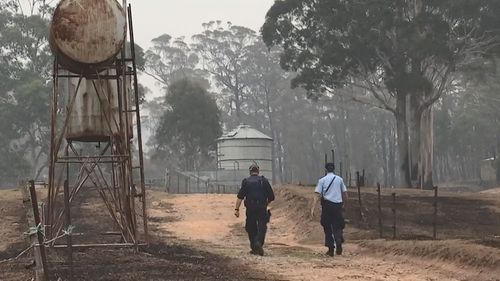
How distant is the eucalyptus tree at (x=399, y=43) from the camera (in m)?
37.2

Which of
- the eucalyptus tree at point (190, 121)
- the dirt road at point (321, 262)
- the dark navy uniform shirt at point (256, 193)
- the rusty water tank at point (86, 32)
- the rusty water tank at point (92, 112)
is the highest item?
the eucalyptus tree at point (190, 121)

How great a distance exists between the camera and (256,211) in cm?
1258

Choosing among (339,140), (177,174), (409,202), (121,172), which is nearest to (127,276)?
(121,172)

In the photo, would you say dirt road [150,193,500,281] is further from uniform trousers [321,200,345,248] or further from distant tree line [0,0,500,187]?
distant tree line [0,0,500,187]

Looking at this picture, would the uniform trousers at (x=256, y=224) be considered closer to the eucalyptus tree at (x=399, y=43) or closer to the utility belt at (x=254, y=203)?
the utility belt at (x=254, y=203)

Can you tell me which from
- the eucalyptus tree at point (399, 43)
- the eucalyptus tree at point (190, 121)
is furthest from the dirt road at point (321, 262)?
the eucalyptus tree at point (190, 121)

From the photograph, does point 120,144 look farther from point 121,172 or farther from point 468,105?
point 468,105

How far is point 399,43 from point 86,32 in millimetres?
27807

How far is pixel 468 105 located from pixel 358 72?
35137mm

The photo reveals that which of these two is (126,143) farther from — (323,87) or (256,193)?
(323,87)

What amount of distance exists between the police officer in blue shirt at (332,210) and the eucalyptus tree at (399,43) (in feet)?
83.9

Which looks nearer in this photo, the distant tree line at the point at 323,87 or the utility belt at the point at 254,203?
the utility belt at the point at 254,203

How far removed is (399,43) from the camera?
123 feet

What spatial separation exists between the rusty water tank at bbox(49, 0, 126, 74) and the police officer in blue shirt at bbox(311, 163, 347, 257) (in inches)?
184
